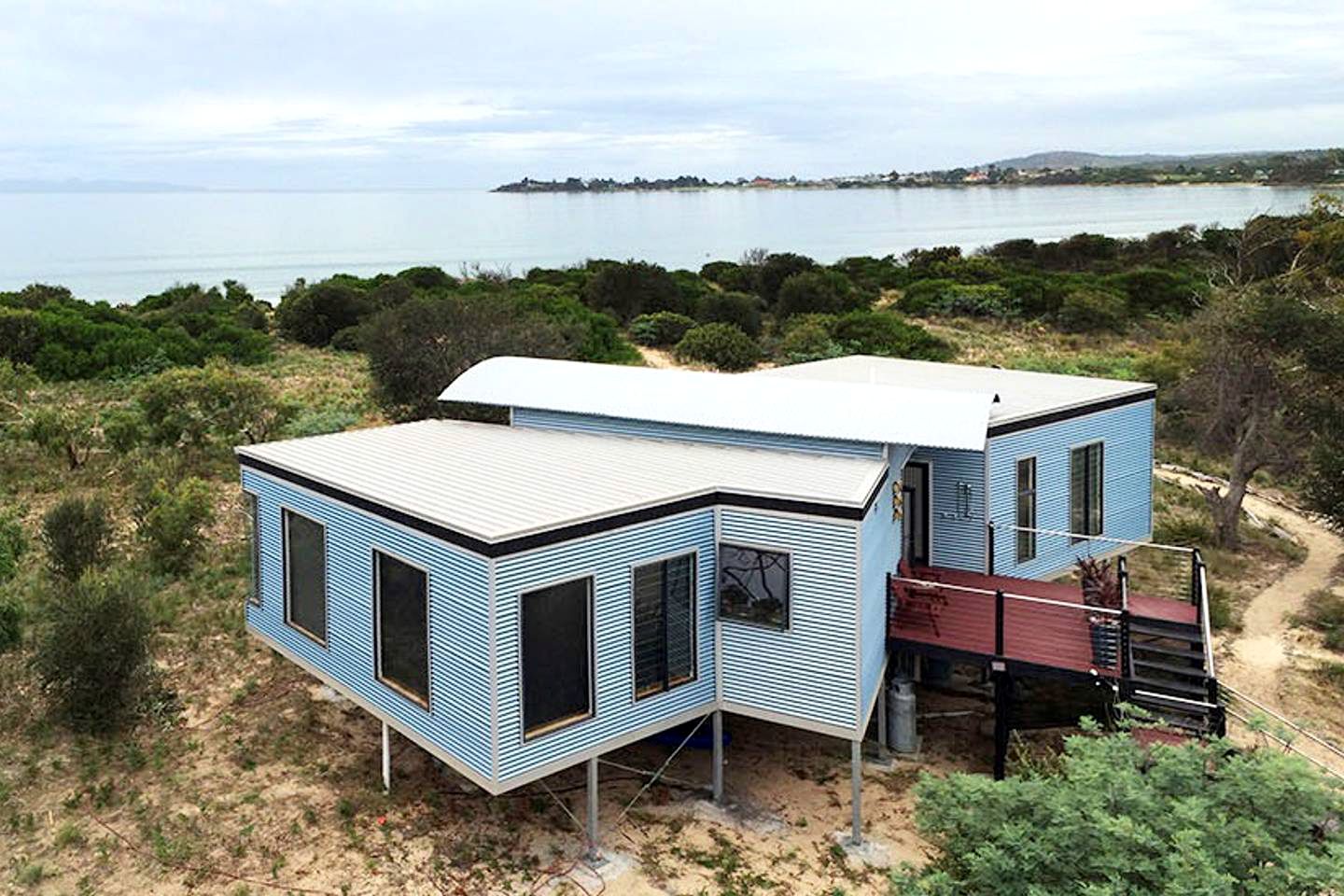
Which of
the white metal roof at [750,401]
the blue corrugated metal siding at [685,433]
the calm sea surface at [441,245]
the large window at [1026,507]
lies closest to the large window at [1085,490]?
the large window at [1026,507]

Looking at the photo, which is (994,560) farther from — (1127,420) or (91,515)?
(91,515)

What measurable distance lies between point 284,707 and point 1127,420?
1282cm

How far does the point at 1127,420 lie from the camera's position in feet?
53.3

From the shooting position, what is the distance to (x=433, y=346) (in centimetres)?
2744

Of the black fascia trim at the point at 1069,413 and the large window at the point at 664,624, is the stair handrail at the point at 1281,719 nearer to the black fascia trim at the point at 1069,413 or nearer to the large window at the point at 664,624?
the black fascia trim at the point at 1069,413

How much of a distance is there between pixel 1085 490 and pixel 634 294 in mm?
37438

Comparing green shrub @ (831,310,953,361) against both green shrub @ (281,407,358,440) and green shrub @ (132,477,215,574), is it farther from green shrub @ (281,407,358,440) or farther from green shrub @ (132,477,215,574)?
green shrub @ (132,477,215,574)

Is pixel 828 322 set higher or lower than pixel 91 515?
higher

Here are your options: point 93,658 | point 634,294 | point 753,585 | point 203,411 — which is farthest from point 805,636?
point 634,294

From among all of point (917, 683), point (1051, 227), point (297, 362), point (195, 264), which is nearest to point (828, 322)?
point (297, 362)

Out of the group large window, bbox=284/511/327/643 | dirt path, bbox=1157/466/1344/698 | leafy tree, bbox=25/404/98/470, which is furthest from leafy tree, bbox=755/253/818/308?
large window, bbox=284/511/327/643

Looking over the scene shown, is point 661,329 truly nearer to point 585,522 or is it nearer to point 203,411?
point 203,411

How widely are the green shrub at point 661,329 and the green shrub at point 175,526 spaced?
88.2ft

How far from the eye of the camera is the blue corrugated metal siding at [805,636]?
10.5m
